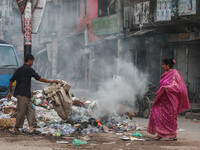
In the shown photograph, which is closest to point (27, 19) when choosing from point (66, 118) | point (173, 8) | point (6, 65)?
point (6, 65)

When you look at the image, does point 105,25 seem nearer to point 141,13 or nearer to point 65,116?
point 141,13

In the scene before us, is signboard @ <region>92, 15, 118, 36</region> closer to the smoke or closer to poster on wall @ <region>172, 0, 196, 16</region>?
poster on wall @ <region>172, 0, 196, 16</region>

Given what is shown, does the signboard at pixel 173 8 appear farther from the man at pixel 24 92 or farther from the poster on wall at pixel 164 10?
the man at pixel 24 92

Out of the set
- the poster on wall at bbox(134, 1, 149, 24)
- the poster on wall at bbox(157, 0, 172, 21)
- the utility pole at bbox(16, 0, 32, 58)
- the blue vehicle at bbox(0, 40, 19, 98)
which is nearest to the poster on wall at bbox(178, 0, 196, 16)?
the poster on wall at bbox(157, 0, 172, 21)

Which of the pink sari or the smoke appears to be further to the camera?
the smoke

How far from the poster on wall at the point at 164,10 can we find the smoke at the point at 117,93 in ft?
15.1

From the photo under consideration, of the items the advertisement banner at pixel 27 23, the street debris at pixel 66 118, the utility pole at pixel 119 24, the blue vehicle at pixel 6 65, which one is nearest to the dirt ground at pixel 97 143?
the street debris at pixel 66 118

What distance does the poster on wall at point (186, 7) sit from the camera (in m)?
16.0

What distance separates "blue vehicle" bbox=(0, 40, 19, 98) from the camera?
10648 mm

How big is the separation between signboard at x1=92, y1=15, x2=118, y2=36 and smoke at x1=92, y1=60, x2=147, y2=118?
329 inches

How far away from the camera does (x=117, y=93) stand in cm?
1060

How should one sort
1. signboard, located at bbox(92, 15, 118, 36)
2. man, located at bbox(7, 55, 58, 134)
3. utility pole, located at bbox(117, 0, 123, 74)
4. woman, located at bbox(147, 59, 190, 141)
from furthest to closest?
signboard, located at bbox(92, 15, 118, 36), utility pole, located at bbox(117, 0, 123, 74), man, located at bbox(7, 55, 58, 134), woman, located at bbox(147, 59, 190, 141)

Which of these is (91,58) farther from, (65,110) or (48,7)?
(65,110)

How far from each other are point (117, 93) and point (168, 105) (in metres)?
3.48
